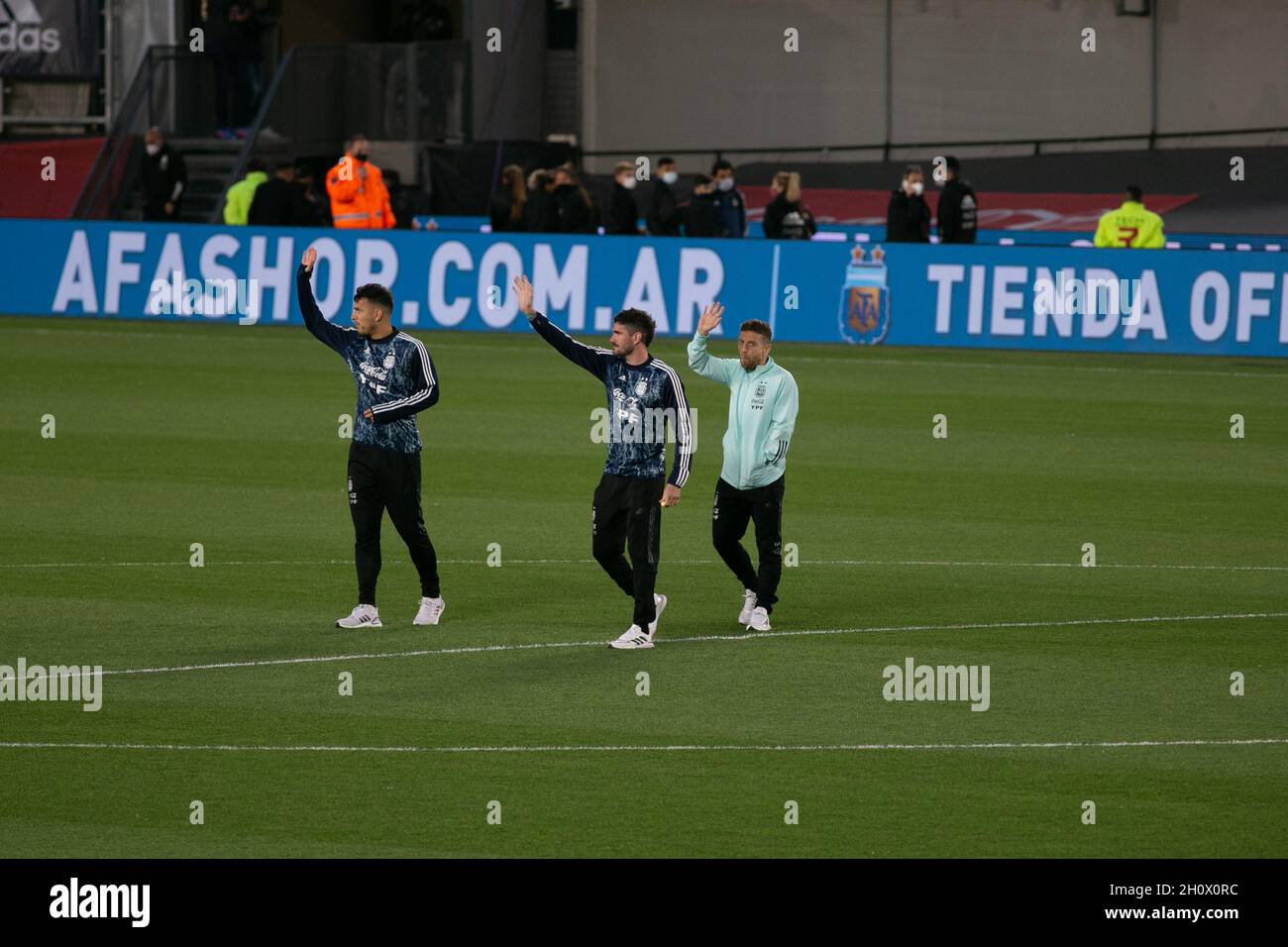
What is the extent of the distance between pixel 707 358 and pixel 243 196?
22.2 meters

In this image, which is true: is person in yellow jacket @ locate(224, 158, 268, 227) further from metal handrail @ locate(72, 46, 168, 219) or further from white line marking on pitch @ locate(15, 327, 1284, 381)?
metal handrail @ locate(72, 46, 168, 219)

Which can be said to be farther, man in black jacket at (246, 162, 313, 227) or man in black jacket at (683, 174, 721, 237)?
man in black jacket at (246, 162, 313, 227)

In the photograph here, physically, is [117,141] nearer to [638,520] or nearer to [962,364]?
[962,364]

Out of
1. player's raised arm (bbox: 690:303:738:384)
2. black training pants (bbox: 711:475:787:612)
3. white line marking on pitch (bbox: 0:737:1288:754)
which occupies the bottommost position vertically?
white line marking on pitch (bbox: 0:737:1288:754)

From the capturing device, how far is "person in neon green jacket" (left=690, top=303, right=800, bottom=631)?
41.1 ft

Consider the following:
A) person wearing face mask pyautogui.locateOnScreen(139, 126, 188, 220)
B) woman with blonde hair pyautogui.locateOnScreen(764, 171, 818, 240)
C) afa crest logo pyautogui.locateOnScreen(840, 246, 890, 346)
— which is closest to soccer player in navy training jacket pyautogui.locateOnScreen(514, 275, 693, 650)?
afa crest logo pyautogui.locateOnScreen(840, 246, 890, 346)

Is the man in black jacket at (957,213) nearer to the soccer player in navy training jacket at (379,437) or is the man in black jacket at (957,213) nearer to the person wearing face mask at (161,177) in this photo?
the person wearing face mask at (161,177)

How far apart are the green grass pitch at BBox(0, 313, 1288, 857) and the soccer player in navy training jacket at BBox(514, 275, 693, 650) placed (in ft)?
1.43

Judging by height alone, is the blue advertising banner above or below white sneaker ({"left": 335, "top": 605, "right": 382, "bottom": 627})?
above

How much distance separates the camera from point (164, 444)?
20.2m

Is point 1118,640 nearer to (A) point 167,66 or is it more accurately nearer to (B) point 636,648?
(B) point 636,648

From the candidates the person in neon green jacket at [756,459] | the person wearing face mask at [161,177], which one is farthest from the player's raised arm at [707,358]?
the person wearing face mask at [161,177]
